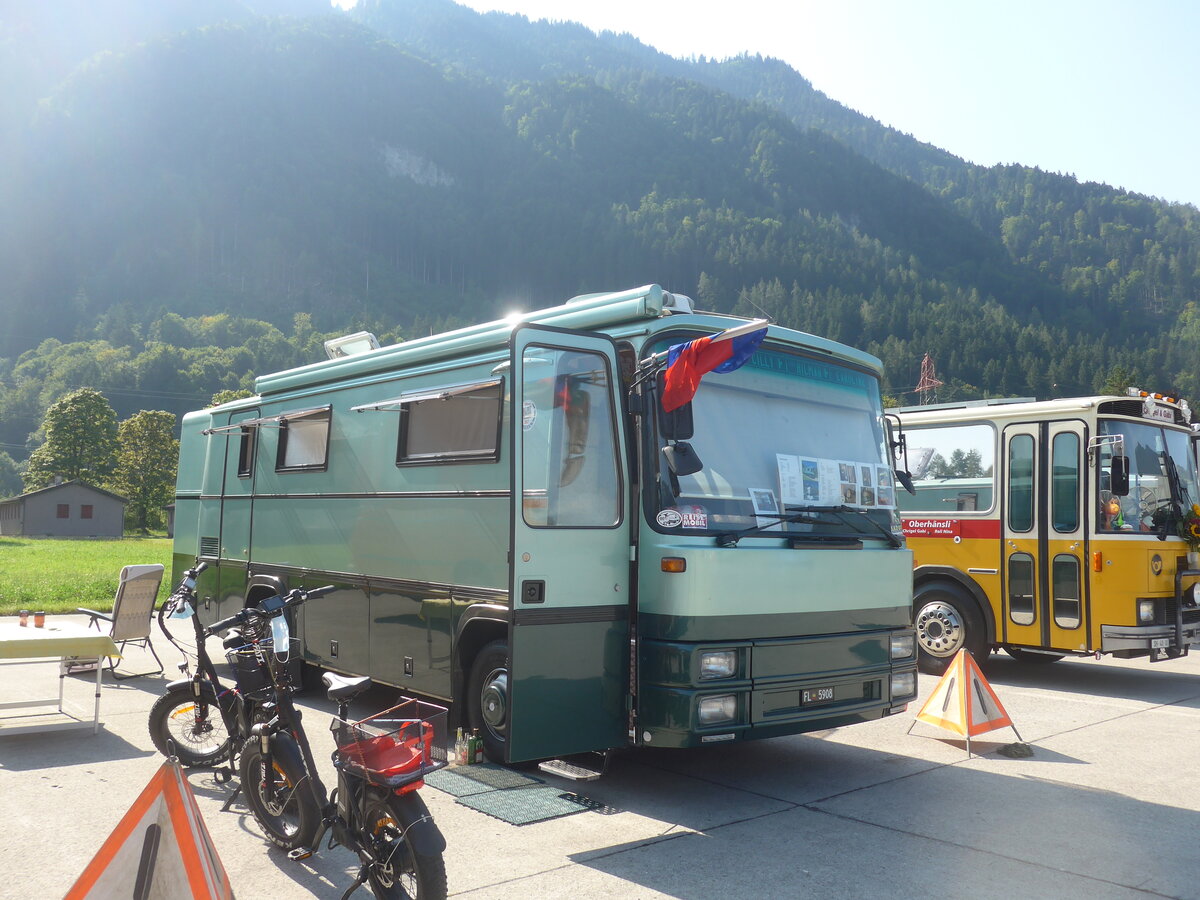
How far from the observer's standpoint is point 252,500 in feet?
31.7

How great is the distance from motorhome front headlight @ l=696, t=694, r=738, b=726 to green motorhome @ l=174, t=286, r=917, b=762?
0.01m

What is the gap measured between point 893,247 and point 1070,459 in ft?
477

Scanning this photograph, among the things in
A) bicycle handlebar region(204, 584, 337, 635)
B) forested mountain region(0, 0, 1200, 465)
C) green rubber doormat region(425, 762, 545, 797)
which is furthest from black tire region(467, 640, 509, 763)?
forested mountain region(0, 0, 1200, 465)

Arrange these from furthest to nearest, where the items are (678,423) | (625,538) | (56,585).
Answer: (56,585) → (625,538) → (678,423)

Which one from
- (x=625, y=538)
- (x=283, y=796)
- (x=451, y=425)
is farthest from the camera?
(x=451, y=425)

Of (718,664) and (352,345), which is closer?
(718,664)

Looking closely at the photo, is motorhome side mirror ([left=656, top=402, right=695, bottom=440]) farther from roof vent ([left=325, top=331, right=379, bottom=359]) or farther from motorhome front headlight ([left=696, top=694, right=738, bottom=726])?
roof vent ([left=325, top=331, right=379, bottom=359])

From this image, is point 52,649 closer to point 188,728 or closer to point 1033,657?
point 188,728

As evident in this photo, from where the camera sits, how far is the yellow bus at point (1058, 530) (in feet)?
31.4

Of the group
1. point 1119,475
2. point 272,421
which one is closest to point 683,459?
point 272,421

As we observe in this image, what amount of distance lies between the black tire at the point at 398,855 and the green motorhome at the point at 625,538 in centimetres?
129

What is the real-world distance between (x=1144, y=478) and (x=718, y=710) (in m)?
6.62

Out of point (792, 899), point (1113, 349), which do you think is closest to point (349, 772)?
point (792, 899)

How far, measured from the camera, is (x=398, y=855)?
13.0ft
